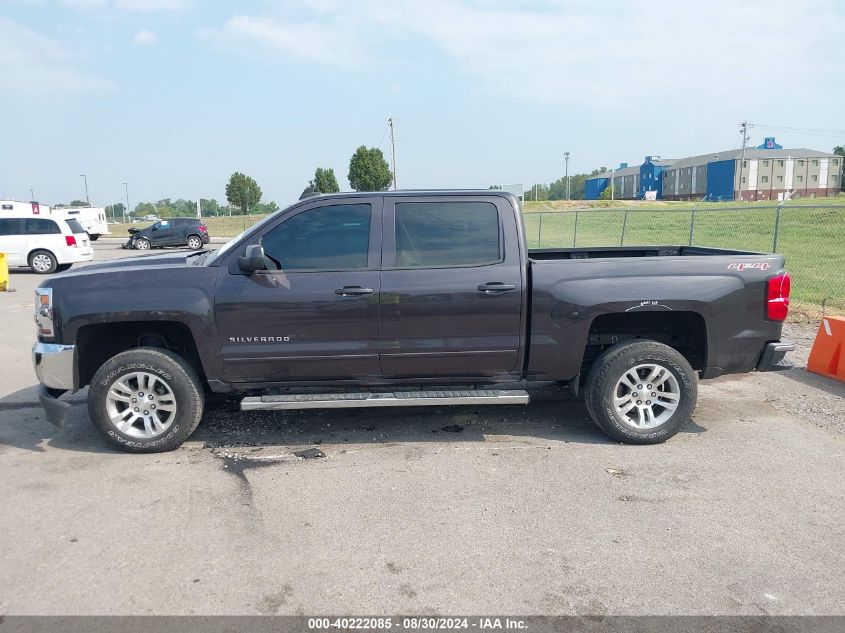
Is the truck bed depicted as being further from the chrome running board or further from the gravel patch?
the chrome running board

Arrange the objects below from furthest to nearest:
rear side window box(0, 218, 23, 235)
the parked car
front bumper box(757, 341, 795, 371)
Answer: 1. the parked car
2. rear side window box(0, 218, 23, 235)
3. front bumper box(757, 341, 795, 371)

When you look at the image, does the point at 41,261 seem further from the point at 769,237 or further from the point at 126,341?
the point at 769,237

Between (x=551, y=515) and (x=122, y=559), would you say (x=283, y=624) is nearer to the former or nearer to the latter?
(x=122, y=559)

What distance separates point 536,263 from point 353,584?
263 centimetres

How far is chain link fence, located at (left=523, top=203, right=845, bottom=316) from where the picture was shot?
1154cm

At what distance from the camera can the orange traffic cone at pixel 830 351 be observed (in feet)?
20.9

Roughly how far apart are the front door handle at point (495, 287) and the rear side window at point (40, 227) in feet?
57.3

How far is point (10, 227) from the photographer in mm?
17938

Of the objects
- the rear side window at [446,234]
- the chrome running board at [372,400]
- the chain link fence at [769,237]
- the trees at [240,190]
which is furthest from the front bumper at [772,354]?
the trees at [240,190]

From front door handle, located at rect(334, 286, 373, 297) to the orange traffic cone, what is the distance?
4.86 meters

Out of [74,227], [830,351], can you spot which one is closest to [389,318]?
[830,351]

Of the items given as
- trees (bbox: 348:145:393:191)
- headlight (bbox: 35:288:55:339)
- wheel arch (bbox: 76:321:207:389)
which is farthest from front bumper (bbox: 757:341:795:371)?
trees (bbox: 348:145:393:191)

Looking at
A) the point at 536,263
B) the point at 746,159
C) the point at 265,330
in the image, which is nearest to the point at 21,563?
the point at 265,330

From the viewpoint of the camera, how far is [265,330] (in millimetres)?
4645
